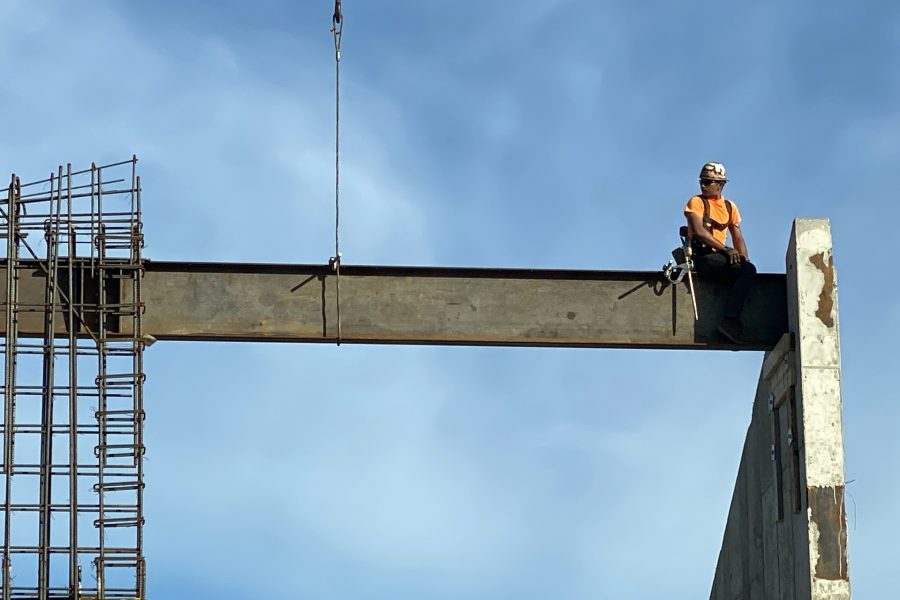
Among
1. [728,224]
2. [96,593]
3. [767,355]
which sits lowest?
[96,593]

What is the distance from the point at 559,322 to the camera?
15.8m

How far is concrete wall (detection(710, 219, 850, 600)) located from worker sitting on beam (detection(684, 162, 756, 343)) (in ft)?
1.58

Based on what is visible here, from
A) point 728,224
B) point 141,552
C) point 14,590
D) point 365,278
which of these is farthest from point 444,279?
point 14,590

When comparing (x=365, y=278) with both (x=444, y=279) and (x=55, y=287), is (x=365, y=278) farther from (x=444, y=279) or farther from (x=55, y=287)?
(x=55, y=287)

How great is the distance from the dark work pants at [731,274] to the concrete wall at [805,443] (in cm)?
44

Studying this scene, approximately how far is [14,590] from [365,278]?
175 inches

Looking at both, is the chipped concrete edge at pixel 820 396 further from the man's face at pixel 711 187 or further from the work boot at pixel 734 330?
the man's face at pixel 711 187

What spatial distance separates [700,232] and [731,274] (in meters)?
0.58

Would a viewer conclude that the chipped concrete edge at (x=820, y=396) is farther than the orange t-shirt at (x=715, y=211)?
No

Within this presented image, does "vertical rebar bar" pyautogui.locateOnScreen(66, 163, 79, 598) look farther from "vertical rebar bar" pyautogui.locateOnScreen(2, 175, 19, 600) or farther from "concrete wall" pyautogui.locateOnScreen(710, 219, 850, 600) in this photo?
"concrete wall" pyautogui.locateOnScreen(710, 219, 850, 600)

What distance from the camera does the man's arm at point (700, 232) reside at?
15641 mm

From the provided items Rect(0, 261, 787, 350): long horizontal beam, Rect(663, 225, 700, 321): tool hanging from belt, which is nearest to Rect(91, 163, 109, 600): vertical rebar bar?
Rect(0, 261, 787, 350): long horizontal beam

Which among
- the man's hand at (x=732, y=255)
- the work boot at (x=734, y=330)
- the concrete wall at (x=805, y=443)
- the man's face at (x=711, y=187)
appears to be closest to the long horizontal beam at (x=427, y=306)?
the work boot at (x=734, y=330)

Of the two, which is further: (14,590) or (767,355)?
(767,355)
